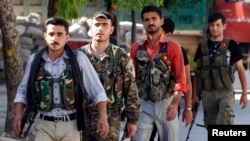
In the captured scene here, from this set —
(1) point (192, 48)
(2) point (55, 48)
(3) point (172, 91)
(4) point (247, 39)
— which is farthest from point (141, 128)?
(4) point (247, 39)

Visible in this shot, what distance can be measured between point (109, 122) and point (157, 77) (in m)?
0.99

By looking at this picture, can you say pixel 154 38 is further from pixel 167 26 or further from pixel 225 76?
pixel 225 76

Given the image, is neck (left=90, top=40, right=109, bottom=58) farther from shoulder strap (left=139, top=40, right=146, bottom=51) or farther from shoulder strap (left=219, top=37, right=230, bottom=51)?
shoulder strap (left=219, top=37, right=230, bottom=51)

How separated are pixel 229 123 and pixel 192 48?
14.1m

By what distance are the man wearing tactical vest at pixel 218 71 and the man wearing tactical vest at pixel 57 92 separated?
112 inches

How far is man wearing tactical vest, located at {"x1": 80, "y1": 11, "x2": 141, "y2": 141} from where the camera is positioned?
20.6 ft

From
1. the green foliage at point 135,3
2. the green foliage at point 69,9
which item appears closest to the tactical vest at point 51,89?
the green foliage at point 135,3

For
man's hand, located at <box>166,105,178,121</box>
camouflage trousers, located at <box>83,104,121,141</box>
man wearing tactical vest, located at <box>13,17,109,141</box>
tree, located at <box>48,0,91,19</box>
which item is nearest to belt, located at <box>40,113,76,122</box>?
man wearing tactical vest, located at <box>13,17,109,141</box>

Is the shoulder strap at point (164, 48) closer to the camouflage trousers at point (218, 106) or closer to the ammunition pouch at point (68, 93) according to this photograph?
the ammunition pouch at point (68, 93)

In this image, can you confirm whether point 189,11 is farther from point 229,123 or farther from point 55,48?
point 55,48

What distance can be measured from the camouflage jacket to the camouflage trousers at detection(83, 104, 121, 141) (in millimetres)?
46

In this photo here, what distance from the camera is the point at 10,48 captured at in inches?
383

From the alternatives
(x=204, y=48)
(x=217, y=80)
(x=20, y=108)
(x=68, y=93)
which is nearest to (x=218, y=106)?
(x=217, y=80)

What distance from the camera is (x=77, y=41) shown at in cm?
1639
